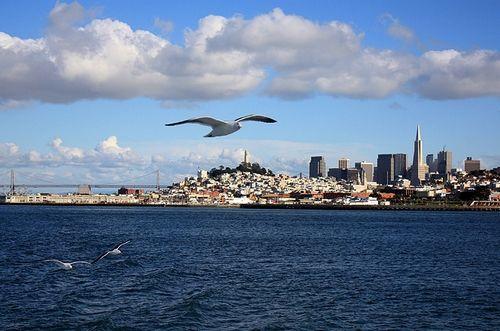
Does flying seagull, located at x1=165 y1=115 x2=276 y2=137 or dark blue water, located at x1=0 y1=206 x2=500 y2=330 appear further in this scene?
dark blue water, located at x1=0 y1=206 x2=500 y2=330

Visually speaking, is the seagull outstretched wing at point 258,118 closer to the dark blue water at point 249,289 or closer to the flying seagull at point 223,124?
the flying seagull at point 223,124

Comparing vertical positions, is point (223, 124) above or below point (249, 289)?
above

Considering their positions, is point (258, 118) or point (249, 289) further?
point (249, 289)

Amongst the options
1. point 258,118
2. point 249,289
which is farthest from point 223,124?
point 249,289

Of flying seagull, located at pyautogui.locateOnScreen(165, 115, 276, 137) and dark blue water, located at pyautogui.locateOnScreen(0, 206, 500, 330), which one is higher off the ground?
flying seagull, located at pyautogui.locateOnScreen(165, 115, 276, 137)

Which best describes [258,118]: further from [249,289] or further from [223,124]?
[249,289]

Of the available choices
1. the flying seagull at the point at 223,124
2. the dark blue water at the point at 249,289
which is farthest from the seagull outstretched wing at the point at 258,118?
the dark blue water at the point at 249,289

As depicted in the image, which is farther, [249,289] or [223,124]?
[249,289]

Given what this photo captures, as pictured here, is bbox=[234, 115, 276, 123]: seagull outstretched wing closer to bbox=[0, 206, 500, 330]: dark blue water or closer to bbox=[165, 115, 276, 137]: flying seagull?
bbox=[165, 115, 276, 137]: flying seagull

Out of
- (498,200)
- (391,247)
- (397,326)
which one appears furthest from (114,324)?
(498,200)

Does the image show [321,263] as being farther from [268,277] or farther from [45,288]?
[45,288]

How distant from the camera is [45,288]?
22.1 meters

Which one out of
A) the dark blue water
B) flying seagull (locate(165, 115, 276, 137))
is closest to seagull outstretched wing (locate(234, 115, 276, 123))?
flying seagull (locate(165, 115, 276, 137))

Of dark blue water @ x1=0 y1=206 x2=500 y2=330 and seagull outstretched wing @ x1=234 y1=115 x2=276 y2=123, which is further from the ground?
seagull outstretched wing @ x1=234 y1=115 x2=276 y2=123
